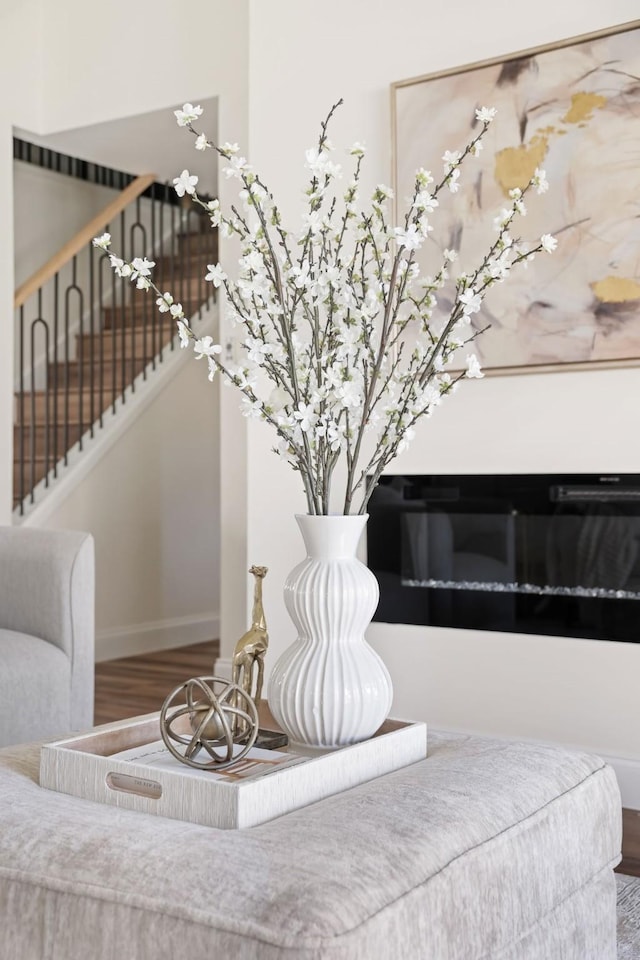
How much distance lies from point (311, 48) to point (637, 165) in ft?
4.19

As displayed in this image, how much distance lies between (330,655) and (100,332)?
5.52 meters

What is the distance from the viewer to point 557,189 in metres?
3.13

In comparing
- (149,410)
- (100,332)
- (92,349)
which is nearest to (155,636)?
(149,410)

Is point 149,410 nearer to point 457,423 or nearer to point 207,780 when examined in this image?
point 457,423

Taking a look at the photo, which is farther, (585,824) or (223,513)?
(223,513)

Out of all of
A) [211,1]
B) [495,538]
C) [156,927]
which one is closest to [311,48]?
[211,1]

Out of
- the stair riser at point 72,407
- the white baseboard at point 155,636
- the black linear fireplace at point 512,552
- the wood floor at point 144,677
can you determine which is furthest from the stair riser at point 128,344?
the black linear fireplace at point 512,552

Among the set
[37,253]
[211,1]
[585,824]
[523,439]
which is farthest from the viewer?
[37,253]

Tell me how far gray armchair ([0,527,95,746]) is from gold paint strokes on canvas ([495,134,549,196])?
1.63 m

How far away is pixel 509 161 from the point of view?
323 centimetres

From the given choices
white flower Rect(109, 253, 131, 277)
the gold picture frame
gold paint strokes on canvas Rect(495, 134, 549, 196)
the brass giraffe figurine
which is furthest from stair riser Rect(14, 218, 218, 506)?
white flower Rect(109, 253, 131, 277)

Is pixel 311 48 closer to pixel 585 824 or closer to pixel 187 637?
pixel 585 824

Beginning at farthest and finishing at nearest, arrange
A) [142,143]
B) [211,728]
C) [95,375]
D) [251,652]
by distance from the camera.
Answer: [95,375]
[142,143]
[251,652]
[211,728]

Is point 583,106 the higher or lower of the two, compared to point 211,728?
higher
